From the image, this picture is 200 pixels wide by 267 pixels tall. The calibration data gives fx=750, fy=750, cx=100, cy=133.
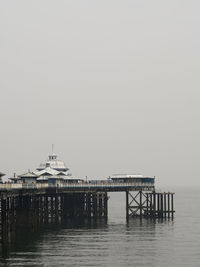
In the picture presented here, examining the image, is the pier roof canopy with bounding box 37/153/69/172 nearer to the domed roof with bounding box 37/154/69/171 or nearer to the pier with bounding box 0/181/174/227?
the domed roof with bounding box 37/154/69/171

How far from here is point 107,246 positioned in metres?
79.3

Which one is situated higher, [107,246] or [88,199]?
[88,199]

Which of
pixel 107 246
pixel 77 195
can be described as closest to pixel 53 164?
pixel 77 195

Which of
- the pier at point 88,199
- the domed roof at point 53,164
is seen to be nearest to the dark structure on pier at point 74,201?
the pier at point 88,199

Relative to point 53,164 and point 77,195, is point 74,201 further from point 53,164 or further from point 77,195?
point 53,164

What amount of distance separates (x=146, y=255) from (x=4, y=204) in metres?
18.2

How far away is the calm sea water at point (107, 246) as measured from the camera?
227ft

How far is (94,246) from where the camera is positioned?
79125 millimetres

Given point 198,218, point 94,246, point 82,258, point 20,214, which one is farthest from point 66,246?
point 198,218

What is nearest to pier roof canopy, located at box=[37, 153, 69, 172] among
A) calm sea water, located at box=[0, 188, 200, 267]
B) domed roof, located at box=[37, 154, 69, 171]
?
domed roof, located at box=[37, 154, 69, 171]

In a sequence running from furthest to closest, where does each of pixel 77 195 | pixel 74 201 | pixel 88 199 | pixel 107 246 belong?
1. pixel 77 195
2. pixel 88 199
3. pixel 74 201
4. pixel 107 246

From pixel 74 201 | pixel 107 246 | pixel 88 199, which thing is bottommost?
pixel 107 246

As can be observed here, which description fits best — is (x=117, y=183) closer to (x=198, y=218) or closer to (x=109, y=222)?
(x=109, y=222)

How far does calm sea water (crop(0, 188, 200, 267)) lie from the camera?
2724 inches
